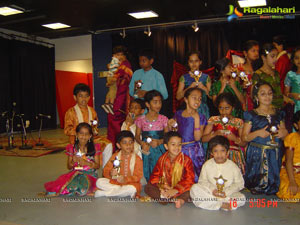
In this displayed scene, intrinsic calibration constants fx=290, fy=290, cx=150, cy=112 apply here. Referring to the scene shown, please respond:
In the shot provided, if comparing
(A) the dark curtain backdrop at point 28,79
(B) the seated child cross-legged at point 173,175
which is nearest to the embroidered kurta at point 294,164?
(B) the seated child cross-legged at point 173,175

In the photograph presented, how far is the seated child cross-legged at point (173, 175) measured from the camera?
263cm

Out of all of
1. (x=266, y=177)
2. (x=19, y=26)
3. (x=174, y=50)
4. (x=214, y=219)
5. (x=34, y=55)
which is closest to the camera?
(x=214, y=219)

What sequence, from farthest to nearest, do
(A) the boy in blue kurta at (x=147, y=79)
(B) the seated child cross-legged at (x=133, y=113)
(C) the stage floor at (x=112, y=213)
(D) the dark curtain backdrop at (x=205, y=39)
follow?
1. (D) the dark curtain backdrop at (x=205, y=39)
2. (A) the boy in blue kurta at (x=147, y=79)
3. (B) the seated child cross-legged at (x=133, y=113)
4. (C) the stage floor at (x=112, y=213)

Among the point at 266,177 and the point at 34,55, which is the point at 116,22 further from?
the point at 266,177

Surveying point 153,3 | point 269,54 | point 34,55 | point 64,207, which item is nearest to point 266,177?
point 269,54

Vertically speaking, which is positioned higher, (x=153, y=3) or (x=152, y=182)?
(x=153, y=3)

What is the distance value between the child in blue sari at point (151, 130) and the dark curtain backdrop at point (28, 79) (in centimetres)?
714

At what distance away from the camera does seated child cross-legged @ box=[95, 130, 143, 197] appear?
281 centimetres

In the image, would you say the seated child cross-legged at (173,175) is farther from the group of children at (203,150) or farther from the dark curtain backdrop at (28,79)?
the dark curtain backdrop at (28,79)

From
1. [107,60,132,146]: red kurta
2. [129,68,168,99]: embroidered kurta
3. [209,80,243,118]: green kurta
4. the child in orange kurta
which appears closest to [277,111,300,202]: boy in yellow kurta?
[209,80,243,118]: green kurta

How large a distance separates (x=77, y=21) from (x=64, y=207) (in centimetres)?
659

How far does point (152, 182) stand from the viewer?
9.14ft

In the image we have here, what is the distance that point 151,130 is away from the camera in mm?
3316

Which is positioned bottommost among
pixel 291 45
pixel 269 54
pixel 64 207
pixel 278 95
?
pixel 64 207
